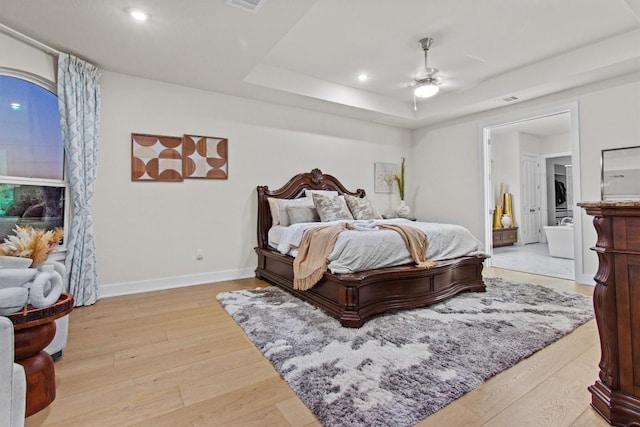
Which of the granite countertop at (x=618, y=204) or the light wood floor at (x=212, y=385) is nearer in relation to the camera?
the granite countertop at (x=618, y=204)

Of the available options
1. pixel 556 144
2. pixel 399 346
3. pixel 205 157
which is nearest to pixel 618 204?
pixel 399 346

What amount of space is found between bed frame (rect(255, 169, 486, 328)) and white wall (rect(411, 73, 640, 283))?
183cm

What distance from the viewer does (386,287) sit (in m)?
2.71

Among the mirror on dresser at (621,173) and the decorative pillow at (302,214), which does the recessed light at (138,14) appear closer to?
the decorative pillow at (302,214)

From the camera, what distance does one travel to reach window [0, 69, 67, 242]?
270 cm

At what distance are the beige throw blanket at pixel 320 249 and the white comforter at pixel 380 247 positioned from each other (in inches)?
2.5

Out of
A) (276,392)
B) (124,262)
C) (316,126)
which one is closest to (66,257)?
(124,262)

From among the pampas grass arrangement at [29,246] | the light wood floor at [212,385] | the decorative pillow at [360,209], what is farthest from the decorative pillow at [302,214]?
the pampas grass arrangement at [29,246]

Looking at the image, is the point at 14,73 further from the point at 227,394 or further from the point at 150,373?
the point at 227,394

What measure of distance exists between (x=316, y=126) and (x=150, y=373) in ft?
13.2

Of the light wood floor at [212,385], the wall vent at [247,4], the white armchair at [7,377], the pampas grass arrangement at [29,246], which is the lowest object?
the light wood floor at [212,385]

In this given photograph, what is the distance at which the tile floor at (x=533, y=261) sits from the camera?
4578 mm

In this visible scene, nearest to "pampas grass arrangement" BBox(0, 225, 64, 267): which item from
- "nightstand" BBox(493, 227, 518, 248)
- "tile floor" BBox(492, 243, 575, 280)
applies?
"tile floor" BBox(492, 243, 575, 280)

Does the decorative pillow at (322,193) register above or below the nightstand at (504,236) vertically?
above
